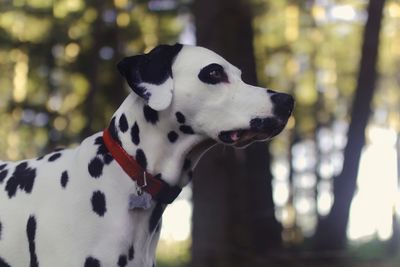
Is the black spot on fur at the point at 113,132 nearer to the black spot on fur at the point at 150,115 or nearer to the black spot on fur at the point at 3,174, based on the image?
the black spot on fur at the point at 150,115

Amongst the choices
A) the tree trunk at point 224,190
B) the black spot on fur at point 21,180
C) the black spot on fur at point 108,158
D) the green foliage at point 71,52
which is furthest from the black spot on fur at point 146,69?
the green foliage at point 71,52

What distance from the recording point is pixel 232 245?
939cm

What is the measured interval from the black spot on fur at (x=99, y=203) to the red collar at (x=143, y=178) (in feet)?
0.61

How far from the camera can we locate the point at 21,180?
4.38m

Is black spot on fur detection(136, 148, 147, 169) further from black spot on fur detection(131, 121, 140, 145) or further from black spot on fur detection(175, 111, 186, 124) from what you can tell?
black spot on fur detection(175, 111, 186, 124)

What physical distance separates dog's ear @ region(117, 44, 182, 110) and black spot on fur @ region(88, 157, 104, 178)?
43 cm

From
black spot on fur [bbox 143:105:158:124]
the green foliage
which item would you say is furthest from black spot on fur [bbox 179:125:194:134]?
the green foliage

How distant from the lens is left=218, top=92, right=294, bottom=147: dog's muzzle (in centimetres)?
406

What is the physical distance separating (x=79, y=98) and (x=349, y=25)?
35.5 ft

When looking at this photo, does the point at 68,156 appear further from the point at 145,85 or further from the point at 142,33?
the point at 142,33

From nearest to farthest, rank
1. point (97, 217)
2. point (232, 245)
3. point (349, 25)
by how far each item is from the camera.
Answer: point (97, 217) → point (232, 245) → point (349, 25)

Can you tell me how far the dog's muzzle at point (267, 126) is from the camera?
160 inches

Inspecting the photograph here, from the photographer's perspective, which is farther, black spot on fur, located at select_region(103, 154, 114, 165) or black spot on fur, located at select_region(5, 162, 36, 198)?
black spot on fur, located at select_region(5, 162, 36, 198)

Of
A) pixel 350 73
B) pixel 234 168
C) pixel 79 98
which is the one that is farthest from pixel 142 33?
pixel 350 73
